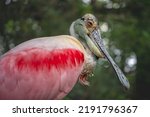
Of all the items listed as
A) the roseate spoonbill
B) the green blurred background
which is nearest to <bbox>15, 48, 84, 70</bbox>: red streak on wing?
the roseate spoonbill

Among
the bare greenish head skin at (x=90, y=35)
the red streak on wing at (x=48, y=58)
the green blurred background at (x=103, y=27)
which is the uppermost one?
the bare greenish head skin at (x=90, y=35)

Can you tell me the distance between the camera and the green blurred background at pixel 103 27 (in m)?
2.67

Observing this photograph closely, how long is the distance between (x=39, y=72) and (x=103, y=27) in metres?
1.05

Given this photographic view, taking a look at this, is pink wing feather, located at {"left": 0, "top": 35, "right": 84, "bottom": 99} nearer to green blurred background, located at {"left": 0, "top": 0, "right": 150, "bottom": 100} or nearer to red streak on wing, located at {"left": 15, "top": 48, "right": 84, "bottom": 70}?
red streak on wing, located at {"left": 15, "top": 48, "right": 84, "bottom": 70}

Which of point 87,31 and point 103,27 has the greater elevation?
point 87,31

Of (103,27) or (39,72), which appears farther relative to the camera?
(103,27)

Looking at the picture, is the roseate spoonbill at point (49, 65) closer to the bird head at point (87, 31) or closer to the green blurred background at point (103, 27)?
the bird head at point (87, 31)

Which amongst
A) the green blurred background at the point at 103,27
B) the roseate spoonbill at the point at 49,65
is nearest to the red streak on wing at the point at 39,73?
the roseate spoonbill at the point at 49,65

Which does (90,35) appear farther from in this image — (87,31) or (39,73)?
(39,73)

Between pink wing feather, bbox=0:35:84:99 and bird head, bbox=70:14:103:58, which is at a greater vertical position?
bird head, bbox=70:14:103:58

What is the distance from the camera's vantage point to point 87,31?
1.86 m

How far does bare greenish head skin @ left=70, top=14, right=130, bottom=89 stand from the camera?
1.85 meters

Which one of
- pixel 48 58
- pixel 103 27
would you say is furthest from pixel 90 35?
pixel 103 27

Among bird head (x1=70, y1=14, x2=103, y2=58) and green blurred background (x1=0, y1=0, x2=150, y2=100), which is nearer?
bird head (x1=70, y1=14, x2=103, y2=58)
